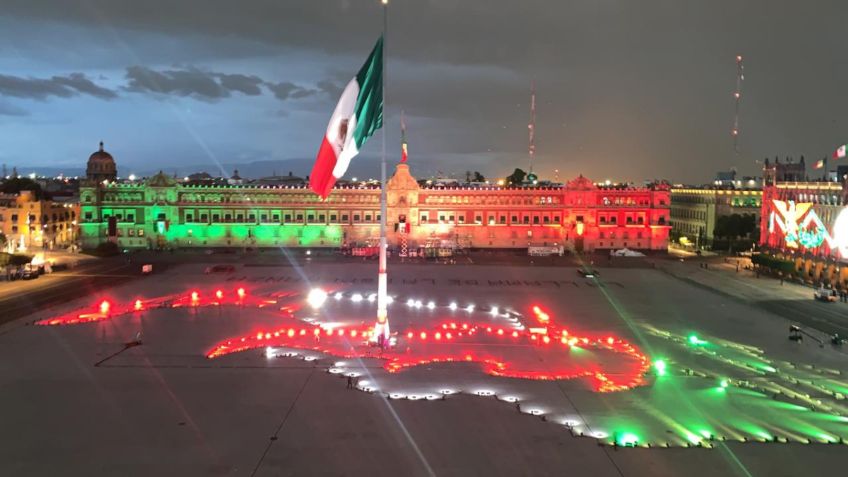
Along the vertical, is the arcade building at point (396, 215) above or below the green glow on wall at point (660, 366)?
above

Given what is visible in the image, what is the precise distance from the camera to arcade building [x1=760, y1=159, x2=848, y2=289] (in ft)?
193

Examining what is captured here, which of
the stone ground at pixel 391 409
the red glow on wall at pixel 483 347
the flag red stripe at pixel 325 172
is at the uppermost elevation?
the flag red stripe at pixel 325 172

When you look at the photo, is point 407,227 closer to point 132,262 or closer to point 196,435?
point 132,262

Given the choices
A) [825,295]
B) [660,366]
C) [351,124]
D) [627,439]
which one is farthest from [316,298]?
[825,295]

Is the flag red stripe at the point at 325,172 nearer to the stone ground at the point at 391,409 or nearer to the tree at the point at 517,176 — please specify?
the stone ground at the point at 391,409

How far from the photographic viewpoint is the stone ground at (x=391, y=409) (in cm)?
2100

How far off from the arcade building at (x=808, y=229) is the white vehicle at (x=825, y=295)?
4.37 meters

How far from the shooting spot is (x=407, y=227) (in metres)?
95.8

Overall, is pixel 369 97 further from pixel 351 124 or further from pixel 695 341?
pixel 695 341

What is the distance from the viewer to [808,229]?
64750 mm

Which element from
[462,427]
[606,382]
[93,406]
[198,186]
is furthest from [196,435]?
[198,186]

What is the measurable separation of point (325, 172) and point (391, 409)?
11268 mm

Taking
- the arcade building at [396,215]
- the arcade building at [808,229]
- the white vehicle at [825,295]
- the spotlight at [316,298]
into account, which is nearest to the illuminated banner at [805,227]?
the arcade building at [808,229]

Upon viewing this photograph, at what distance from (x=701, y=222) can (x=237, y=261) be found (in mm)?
78128
